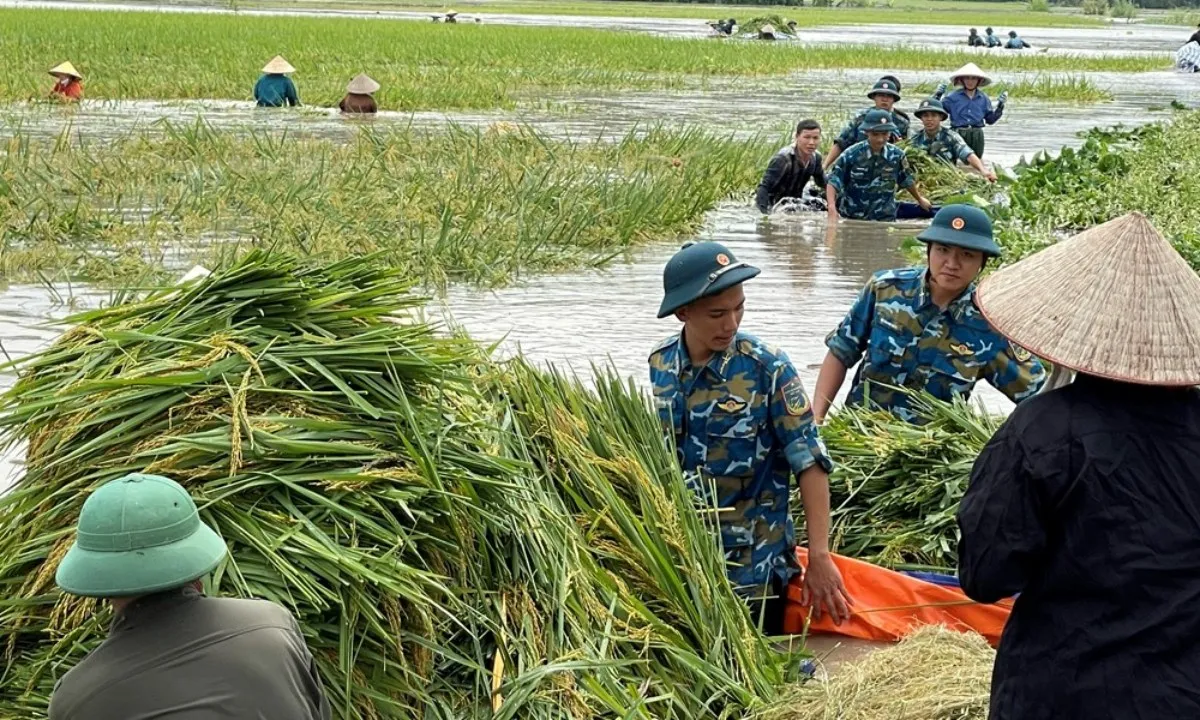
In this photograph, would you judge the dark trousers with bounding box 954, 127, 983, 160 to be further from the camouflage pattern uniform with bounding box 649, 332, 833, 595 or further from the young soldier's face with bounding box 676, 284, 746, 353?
the young soldier's face with bounding box 676, 284, 746, 353

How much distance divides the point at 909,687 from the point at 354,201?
7661mm

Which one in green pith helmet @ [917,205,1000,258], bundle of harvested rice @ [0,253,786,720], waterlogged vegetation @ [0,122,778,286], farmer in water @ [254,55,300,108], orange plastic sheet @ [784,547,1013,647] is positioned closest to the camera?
bundle of harvested rice @ [0,253,786,720]

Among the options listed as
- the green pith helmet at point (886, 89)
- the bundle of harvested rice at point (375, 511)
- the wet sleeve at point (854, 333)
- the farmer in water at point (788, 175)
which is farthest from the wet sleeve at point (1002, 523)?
the farmer in water at point (788, 175)

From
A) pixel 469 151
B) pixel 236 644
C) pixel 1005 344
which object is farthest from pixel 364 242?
pixel 236 644

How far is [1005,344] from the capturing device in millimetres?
4949

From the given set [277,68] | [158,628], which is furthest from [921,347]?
[277,68]

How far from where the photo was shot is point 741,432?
403cm

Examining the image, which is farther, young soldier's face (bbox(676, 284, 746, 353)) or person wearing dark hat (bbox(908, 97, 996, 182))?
person wearing dark hat (bbox(908, 97, 996, 182))

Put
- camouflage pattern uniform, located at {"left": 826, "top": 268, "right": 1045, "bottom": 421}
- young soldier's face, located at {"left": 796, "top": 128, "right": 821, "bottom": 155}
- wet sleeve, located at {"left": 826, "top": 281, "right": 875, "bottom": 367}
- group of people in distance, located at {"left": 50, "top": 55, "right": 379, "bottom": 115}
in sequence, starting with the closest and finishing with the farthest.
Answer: camouflage pattern uniform, located at {"left": 826, "top": 268, "right": 1045, "bottom": 421} → wet sleeve, located at {"left": 826, "top": 281, "right": 875, "bottom": 367} → young soldier's face, located at {"left": 796, "top": 128, "right": 821, "bottom": 155} → group of people in distance, located at {"left": 50, "top": 55, "right": 379, "bottom": 115}

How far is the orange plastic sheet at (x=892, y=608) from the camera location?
4.14 metres

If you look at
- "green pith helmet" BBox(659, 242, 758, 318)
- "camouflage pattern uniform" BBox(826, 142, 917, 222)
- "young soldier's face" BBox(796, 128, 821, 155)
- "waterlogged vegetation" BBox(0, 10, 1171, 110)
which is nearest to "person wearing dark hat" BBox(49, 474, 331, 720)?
"green pith helmet" BBox(659, 242, 758, 318)

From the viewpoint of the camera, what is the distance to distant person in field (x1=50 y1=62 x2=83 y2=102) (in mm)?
17578

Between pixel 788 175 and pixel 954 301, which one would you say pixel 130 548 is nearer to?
pixel 954 301

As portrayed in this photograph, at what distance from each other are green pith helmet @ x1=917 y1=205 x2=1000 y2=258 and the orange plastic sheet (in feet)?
3.87
